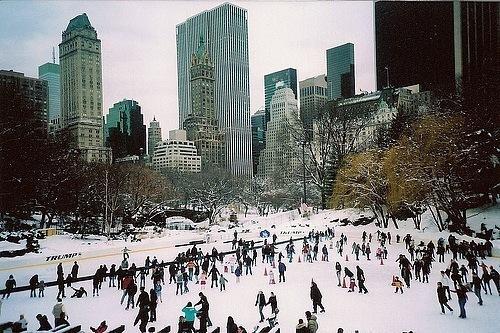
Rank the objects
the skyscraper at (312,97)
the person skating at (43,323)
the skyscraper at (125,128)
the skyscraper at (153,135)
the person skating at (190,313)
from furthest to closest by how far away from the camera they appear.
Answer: the skyscraper at (312,97), the skyscraper at (153,135), the skyscraper at (125,128), the person skating at (190,313), the person skating at (43,323)

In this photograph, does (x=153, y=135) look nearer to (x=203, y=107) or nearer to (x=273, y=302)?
(x=203, y=107)

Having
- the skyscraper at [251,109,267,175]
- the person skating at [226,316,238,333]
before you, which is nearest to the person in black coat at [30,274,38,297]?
the person skating at [226,316,238,333]

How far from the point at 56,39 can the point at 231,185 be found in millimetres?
4230

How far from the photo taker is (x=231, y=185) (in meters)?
8.53

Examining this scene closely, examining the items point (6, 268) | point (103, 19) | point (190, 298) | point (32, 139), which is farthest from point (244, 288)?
point (103, 19)

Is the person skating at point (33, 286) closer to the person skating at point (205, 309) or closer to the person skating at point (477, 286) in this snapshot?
the person skating at point (205, 309)

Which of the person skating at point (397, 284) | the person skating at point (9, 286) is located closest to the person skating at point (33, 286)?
the person skating at point (9, 286)

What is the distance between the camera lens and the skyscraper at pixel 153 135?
6176mm

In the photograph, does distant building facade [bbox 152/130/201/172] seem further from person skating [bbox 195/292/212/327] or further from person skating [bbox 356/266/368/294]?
person skating [bbox 356/266/368/294]

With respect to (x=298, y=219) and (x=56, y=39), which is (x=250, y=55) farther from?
(x=298, y=219)

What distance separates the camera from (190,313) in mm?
5324

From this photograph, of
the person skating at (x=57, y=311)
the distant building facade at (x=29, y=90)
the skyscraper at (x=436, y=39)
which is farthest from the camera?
the skyscraper at (x=436, y=39)

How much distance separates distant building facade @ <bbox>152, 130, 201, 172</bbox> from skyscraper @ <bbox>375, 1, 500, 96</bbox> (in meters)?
3.71

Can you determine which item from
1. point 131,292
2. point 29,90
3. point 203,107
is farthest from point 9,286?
point 203,107
